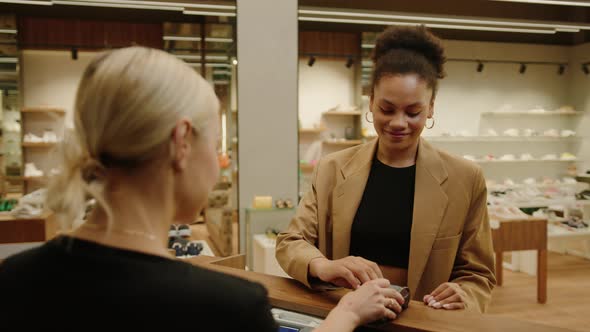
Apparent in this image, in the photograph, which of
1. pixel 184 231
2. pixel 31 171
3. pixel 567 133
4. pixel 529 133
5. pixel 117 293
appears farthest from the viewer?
pixel 567 133

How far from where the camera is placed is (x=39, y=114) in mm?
8164

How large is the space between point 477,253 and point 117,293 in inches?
42.3

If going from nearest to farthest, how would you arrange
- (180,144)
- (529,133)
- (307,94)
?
(180,144) → (307,94) → (529,133)

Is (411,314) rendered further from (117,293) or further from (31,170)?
(31,170)

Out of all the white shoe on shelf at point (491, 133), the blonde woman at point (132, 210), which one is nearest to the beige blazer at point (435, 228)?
the blonde woman at point (132, 210)

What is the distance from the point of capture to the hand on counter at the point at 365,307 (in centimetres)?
94

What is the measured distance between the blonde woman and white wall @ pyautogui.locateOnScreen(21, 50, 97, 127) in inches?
326

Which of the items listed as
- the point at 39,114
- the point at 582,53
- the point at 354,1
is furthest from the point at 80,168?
the point at 582,53

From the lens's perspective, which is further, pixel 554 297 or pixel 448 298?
pixel 554 297

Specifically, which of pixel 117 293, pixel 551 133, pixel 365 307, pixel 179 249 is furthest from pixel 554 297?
pixel 117 293

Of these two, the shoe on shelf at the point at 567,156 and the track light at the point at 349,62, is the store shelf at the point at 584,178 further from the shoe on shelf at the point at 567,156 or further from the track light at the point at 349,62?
the track light at the point at 349,62

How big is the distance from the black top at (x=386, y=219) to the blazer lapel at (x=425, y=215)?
0.12ft

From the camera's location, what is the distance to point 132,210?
740mm

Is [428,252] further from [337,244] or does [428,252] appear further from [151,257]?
[151,257]
